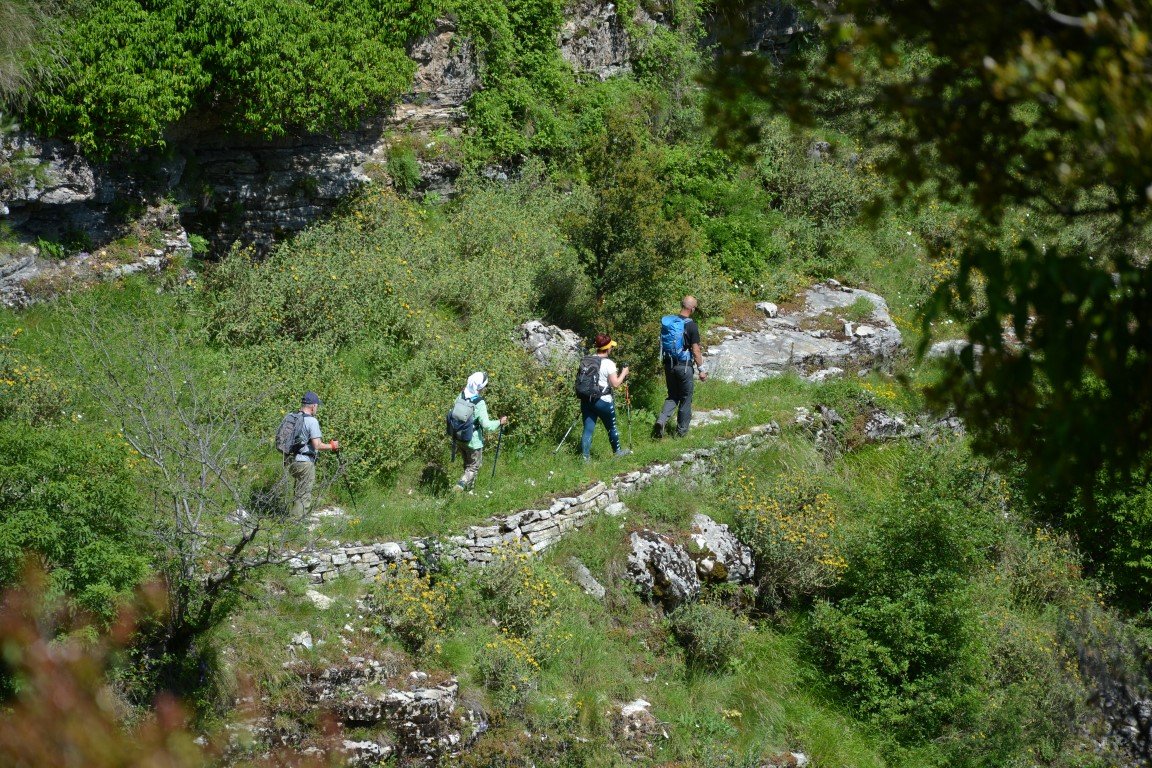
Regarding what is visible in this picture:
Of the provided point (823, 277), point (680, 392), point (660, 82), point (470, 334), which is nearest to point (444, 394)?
point (470, 334)

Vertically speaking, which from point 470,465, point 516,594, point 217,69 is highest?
point 217,69

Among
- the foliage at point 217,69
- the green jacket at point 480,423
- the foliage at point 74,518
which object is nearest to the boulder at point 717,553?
the green jacket at point 480,423

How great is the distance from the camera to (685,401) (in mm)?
13172

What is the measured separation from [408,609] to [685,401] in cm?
510

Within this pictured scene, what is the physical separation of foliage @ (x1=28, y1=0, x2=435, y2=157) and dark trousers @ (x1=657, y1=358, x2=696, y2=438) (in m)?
6.38

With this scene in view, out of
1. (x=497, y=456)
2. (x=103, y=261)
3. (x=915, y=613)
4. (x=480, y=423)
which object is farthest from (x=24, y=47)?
(x=915, y=613)

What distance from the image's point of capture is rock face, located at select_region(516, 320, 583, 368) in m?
13.7

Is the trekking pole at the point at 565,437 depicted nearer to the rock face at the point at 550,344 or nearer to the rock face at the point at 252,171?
the rock face at the point at 550,344

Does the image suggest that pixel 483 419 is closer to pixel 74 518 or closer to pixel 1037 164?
pixel 74 518

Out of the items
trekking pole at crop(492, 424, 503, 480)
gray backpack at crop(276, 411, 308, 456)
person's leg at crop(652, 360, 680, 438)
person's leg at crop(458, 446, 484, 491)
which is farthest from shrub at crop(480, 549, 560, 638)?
person's leg at crop(652, 360, 680, 438)

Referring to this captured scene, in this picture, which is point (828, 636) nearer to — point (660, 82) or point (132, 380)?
point (132, 380)

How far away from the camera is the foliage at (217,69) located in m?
12.3

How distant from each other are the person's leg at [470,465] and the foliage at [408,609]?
175 cm

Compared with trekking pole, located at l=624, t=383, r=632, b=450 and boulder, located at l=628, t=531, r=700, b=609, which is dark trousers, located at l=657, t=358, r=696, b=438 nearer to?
trekking pole, located at l=624, t=383, r=632, b=450
